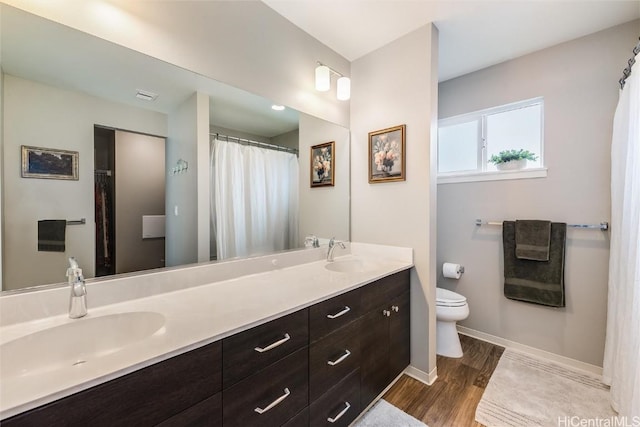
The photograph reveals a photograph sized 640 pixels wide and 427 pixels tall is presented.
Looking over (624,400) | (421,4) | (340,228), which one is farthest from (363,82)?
(624,400)

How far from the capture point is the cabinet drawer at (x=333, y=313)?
3.85 ft

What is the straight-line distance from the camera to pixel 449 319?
7.00ft

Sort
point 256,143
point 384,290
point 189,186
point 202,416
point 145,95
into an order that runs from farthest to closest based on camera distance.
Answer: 1. point 256,143
2. point 384,290
3. point 189,186
4. point 145,95
5. point 202,416

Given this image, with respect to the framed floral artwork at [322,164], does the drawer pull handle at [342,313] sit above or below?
below

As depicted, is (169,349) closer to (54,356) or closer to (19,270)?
(54,356)

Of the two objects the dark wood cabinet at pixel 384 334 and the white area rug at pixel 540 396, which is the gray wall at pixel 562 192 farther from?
the dark wood cabinet at pixel 384 334

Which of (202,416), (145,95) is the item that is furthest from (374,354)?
(145,95)

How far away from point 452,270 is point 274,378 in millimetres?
2103

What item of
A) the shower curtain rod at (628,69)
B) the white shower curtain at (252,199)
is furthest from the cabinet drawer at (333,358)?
the shower curtain rod at (628,69)

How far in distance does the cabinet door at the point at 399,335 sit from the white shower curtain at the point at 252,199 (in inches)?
34.4

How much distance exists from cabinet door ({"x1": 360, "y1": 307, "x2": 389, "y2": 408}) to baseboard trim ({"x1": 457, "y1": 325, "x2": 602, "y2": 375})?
51.2 inches

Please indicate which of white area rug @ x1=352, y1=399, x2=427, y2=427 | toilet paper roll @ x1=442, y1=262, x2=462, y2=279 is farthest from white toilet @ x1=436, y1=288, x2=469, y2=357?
white area rug @ x1=352, y1=399, x2=427, y2=427

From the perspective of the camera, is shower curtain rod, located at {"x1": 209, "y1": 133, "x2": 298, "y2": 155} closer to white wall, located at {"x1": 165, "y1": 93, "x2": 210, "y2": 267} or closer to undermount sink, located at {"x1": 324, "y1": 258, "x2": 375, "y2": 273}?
white wall, located at {"x1": 165, "y1": 93, "x2": 210, "y2": 267}

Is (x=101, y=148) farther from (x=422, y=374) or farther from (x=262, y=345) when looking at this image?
(x=422, y=374)
